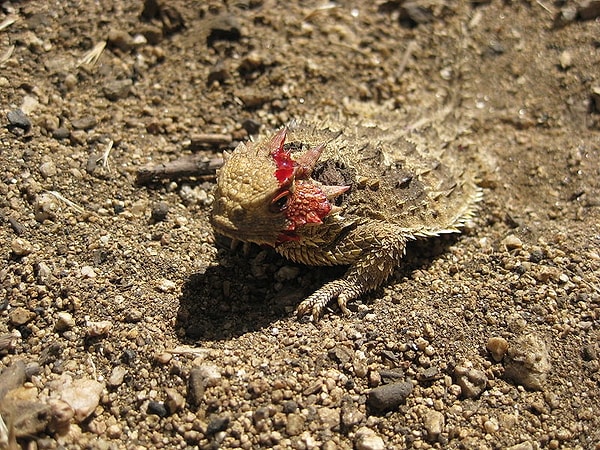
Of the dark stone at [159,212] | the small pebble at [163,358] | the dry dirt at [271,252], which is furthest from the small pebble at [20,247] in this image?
the small pebble at [163,358]

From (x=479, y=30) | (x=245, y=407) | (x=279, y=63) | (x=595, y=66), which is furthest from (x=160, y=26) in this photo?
(x=595, y=66)

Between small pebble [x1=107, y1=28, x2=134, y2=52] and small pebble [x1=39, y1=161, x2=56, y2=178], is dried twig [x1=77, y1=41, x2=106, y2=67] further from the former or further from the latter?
small pebble [x1=39, y1=161, x2=56, y2=178]

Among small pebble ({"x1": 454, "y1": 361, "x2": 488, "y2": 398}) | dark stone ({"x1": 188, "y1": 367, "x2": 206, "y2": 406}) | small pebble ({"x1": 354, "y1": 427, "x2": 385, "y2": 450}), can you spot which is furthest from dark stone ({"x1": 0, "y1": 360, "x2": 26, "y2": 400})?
small pebble ({"x1": 454, "y1": 361, "x2": 488, "y2": 398})

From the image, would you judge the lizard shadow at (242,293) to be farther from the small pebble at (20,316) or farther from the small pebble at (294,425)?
the small pebble at (20,316)

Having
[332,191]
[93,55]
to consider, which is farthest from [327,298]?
[93,55]

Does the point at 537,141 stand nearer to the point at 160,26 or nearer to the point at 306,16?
the point at 306,16

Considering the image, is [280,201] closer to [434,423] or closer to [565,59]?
[434,423]

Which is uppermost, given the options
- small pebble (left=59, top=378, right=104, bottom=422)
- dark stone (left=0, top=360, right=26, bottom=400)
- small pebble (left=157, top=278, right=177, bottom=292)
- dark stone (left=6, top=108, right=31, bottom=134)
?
dark stone (left=6, top=108, right=31, bottom=134)
